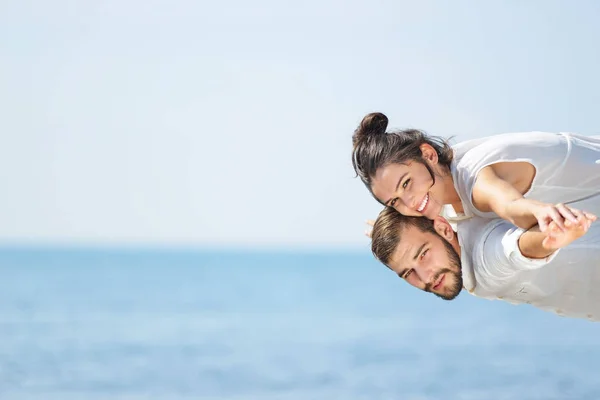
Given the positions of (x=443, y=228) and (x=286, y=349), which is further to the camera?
(x=286, y=349)

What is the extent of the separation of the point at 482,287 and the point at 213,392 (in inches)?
357

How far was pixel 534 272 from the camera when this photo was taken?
12.4 feet

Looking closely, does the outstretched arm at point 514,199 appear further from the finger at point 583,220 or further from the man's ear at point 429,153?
the man's ear at point 429,153

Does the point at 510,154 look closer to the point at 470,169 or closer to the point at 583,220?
the point at 470,169

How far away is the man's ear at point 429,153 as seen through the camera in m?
3.90

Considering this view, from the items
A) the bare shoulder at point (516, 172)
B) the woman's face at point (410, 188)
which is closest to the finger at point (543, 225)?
the bare shoulder at point (516, 172)

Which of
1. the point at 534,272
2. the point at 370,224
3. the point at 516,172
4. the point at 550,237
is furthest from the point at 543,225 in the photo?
the point at 370,224

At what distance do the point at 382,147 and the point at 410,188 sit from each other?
0.63ft

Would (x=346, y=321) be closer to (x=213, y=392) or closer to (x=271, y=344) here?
(x=271, y=344)

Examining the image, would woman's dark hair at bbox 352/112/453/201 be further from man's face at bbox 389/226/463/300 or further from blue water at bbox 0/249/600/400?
blue water at bbox 0/249/600/400

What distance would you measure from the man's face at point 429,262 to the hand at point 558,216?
898mm

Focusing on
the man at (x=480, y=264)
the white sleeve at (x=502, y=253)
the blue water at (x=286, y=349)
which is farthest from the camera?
the blue water at (x=286, y=349)

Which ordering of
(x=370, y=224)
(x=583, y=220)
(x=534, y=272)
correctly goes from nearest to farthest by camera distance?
(x=583, y=220)
(x=534, y=272)
(x=370, y=224)

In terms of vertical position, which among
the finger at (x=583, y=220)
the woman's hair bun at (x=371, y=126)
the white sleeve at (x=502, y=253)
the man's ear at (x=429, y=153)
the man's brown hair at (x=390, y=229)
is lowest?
the finger at (x=583, y=220)
